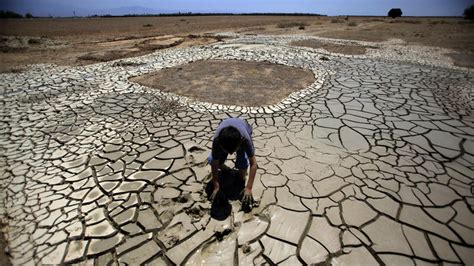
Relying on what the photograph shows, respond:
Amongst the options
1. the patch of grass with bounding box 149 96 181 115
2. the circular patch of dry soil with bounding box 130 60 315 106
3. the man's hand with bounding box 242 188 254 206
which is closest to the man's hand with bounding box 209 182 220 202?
the man's hand with bounding box 242 188 254 206

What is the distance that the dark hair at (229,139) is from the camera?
2395mm

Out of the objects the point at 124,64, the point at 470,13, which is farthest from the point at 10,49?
the point at 470,13

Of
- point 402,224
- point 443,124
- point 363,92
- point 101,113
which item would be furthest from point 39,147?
point 443,124

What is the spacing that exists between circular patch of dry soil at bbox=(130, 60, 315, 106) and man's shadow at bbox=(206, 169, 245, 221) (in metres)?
2.61

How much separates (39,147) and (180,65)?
5.54 meters

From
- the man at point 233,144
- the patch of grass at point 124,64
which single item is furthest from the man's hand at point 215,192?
the patch of grass at point 124,64

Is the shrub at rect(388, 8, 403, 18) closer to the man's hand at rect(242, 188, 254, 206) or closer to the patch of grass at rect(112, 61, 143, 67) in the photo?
the patch of grass at rect(112, 61, 143, 67)

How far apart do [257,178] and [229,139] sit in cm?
125

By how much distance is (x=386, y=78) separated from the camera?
7.30 meters

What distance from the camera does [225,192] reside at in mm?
3227

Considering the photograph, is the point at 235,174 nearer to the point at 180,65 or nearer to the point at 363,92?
the point at 363,92

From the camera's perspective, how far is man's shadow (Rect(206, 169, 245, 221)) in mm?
2969

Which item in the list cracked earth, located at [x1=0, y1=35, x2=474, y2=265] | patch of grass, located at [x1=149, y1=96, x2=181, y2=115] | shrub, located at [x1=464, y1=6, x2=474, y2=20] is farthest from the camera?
shrub, located at [x1=464, y1=6, x2=474, y2=20]

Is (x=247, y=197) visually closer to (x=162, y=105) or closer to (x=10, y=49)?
(x=162, y=105)
